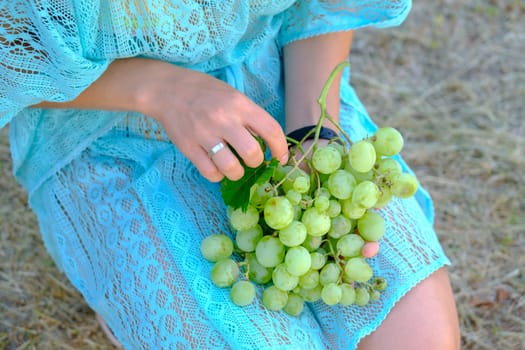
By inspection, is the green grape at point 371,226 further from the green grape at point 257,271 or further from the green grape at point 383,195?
the green grape at point 257,271

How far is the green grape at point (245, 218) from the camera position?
1.10 metres

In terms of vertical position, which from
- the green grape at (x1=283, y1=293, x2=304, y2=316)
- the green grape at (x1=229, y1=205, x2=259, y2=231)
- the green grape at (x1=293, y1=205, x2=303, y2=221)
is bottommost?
the green grape at (x1=283, y1=293, x2=304, y2=316)

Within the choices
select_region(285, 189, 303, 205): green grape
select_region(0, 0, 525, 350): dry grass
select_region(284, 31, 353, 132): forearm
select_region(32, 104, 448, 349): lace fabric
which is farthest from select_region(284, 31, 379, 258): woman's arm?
select_region(0, 0, 525, 350): dry grass

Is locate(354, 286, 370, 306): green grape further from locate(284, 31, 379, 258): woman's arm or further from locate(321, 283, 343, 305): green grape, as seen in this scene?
locate(284, 31, 379, 258): woman's arm

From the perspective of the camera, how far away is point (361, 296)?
1175 millimetres

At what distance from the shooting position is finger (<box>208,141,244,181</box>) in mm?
1062

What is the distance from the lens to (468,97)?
2.42m

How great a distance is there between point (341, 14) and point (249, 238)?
1.85ft

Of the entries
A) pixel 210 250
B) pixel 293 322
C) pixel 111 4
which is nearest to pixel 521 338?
pixel 293 322

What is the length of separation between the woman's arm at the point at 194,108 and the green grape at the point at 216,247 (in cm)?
12

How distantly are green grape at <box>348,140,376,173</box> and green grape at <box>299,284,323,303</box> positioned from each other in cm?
23

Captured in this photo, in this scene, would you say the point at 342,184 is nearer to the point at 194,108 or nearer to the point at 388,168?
the point at 388,168

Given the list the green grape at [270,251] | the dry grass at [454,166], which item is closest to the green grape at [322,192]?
the green grape at [270,251]

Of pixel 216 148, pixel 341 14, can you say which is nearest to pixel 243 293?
pixel 216 148
